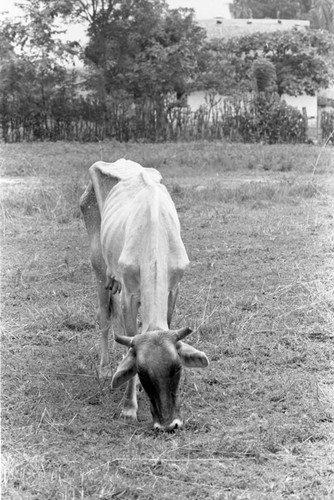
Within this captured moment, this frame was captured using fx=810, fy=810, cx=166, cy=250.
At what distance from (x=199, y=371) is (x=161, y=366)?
1.19m

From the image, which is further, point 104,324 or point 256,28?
point 256,28

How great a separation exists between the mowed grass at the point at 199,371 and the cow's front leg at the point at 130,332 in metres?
0.09

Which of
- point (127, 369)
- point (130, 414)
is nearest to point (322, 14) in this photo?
point (130, 414)

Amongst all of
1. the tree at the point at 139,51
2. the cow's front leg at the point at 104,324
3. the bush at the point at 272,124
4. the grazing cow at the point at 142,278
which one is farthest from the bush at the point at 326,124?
the cow's front leg at the point at 104,324

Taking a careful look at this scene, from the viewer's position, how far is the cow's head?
13.0 ft

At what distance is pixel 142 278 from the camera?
4.30m

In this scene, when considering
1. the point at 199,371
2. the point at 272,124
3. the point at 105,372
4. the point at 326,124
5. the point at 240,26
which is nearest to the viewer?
the point at 199,371

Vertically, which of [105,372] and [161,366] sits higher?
[161,366]

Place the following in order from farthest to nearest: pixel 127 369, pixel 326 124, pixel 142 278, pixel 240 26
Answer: pixel 240 26 < pixel 326 124 < pixel 142 278 < pixel 127 369

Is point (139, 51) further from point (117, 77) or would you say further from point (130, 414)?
point (130, 414)

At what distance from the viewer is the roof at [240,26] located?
3064 centimetres

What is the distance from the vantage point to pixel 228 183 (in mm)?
13273

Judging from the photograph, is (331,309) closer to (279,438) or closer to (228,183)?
(279,438)

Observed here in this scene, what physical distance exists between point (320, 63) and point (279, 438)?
2617 cm
